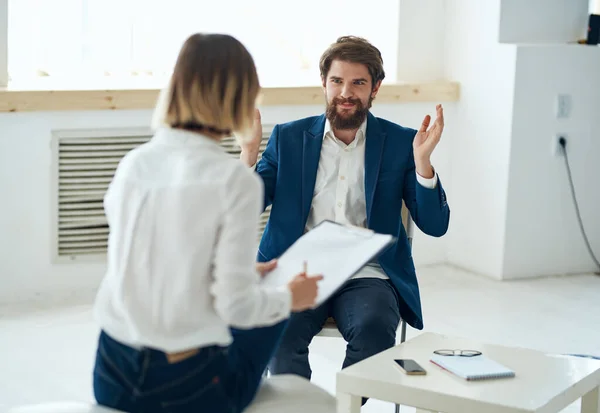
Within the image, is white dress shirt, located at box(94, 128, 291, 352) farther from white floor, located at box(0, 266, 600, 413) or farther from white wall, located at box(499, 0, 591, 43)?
white wall, located at box(499, 0, 591, 43)

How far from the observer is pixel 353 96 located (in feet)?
9.11

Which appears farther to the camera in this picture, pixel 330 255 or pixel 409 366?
pixel 409 366

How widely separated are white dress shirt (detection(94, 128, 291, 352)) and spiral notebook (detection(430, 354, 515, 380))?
591 mm

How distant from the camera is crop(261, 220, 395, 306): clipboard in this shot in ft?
6.23

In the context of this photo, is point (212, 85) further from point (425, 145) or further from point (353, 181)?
point (353, 181)

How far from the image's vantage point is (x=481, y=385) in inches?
81.0

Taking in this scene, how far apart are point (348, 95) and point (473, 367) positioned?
94cm

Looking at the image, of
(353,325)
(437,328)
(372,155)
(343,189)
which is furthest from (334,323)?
(437,328)

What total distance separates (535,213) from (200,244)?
10.9 ft

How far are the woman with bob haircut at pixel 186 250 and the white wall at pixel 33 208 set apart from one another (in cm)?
243

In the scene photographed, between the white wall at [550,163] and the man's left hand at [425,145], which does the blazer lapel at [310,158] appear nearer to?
the man's left hand at [425,145]

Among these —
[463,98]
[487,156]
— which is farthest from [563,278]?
[463,98]

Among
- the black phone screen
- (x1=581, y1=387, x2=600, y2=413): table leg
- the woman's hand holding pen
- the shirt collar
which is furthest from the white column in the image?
(x1=581, y1=387, x2=600, y2=413): table leg

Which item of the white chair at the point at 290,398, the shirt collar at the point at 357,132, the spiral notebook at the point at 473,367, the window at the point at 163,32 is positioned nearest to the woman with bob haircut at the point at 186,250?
the white chair at the point at 290,398
